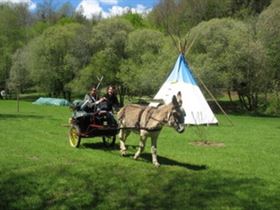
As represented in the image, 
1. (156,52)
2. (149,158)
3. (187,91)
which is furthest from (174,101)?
(156,52)

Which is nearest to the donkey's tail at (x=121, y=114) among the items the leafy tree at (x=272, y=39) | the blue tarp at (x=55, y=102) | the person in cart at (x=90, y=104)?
the person in cart at (x=90, y=104)

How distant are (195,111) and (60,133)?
8.14m

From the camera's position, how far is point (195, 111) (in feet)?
82.0

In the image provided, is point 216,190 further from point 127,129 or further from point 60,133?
point 60,133

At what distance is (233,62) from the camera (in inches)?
1647

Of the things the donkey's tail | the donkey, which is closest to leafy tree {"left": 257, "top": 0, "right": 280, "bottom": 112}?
the donkey's tail

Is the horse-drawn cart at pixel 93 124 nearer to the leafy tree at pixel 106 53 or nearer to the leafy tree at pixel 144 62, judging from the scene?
the leafy tree at pixel 144 62

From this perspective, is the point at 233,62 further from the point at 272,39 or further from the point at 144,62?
the point at 144,62

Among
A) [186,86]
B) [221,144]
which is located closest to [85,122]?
[221,144]

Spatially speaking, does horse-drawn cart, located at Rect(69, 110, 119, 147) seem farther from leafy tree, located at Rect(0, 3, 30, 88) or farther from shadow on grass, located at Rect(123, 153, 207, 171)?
leafy tree, located at Rect(0, 3, 30, 88)

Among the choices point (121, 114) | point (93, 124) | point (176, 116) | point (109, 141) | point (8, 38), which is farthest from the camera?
point (8, 38)

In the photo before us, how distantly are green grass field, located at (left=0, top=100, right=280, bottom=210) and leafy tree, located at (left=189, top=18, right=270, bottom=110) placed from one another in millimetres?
25216

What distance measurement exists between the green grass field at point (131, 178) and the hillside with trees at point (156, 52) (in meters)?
11.4

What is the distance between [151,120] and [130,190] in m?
3.20
